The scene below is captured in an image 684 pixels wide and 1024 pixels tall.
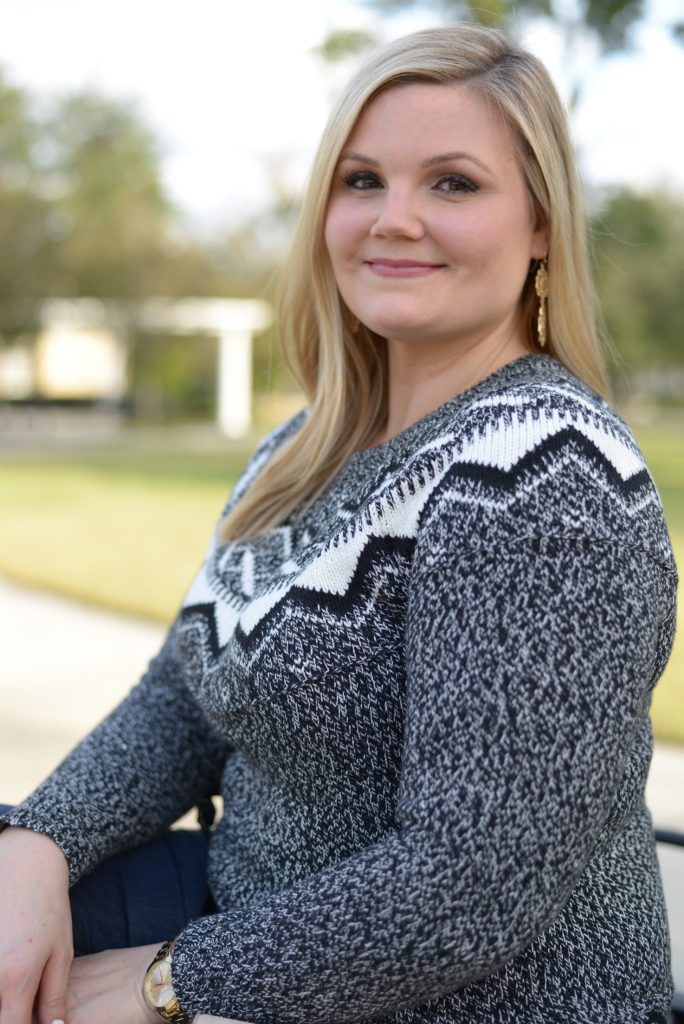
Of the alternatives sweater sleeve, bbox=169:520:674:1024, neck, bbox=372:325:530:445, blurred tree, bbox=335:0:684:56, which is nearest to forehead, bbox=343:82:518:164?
neck, bbox=372:325:530:445

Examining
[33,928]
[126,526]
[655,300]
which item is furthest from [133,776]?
[655,300]

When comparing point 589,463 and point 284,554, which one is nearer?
point 589,463

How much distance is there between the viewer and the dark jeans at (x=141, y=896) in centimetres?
163

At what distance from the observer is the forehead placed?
5.05 ft

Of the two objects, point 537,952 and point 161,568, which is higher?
point 537,952

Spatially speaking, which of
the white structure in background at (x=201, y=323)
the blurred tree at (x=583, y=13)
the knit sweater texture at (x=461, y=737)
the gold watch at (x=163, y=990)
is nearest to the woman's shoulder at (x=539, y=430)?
the knit sweater texture at (x=461, y=737)

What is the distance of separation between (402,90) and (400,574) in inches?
26.6

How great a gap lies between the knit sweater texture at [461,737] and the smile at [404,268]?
17 cm

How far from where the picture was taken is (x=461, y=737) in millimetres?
1188

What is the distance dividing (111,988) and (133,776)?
1.41 ft

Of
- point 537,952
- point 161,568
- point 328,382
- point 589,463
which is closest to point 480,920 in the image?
point 537,952

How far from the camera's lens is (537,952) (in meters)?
1.32

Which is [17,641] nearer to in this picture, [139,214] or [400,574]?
[400,574]

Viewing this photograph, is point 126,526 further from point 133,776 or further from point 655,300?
point 655,300
